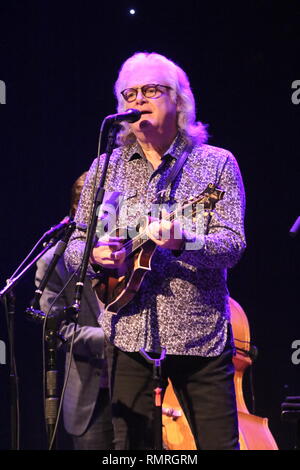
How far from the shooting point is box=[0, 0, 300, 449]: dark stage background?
4812mm

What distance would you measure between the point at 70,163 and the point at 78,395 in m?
2.17

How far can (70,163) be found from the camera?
5094 mm

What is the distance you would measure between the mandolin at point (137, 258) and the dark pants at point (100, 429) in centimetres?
126

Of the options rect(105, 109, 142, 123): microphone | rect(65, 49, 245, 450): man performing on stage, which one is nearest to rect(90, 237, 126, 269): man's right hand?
rect(65, 49, 245, 450): man performing on stage

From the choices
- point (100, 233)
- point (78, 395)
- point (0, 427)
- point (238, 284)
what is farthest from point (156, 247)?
point (0, 427)

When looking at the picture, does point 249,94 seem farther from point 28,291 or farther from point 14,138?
point 28,291

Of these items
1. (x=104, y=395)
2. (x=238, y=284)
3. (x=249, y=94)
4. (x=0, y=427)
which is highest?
(x=249, y=94)

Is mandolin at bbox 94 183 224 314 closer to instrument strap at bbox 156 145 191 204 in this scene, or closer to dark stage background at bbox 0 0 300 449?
instrument strap at bbox 156 145 191 204

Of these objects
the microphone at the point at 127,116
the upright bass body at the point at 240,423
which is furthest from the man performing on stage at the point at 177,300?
the upright bass body at the point at 240,423

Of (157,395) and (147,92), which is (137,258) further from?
(147,92)

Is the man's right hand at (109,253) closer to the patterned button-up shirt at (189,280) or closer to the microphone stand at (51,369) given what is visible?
the patterned button-up shirt at (189,280)

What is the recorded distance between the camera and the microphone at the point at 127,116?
8.07 ft

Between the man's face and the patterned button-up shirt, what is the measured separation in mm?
193

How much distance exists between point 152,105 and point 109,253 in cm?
69
